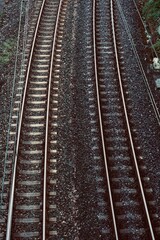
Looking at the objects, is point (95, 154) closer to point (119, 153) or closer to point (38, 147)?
point (119, 153)

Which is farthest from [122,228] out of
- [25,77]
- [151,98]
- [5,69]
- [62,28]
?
[62,28]

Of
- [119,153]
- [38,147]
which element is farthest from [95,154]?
[38,147]

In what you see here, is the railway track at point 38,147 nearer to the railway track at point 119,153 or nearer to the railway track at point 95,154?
the railway track at point 95,154

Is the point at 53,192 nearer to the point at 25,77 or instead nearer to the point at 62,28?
the point at 25,77

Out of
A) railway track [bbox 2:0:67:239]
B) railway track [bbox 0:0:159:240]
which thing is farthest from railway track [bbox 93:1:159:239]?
railway track [bbox 2:0:67:239]

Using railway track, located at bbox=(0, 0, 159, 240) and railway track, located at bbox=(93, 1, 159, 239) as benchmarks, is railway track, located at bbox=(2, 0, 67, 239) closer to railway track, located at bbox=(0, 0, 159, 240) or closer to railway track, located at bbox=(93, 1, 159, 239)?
railway track, located at bbox=(0, 0, 159, 240)
